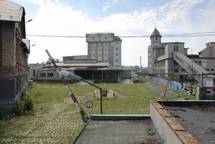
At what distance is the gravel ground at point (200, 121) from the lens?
18.6ft

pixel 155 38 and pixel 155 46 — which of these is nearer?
pixel 155 46

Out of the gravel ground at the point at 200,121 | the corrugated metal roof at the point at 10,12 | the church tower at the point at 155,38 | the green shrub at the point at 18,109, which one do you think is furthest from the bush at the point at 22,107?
the church tower at the point at 155,38

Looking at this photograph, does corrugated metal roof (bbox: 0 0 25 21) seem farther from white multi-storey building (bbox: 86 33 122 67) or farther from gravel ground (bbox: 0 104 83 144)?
white multi-storey building (bbox: 86 33 122 67)

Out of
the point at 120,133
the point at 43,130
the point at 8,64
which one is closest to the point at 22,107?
the point at 8,64

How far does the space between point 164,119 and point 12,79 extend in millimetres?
9805

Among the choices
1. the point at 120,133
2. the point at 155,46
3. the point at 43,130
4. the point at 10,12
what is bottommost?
the point at 43,130

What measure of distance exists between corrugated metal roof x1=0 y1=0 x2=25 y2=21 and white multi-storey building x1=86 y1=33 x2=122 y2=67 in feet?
331

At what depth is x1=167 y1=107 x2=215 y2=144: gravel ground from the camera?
5.66 m

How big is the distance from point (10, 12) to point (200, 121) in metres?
10.4

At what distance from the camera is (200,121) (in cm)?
716

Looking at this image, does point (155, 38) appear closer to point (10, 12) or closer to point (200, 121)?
point (10, 12)

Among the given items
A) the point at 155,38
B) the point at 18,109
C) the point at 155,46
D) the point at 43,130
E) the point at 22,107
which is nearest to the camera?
the point at 43,130

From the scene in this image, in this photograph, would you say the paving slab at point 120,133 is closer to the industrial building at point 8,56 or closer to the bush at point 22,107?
the bush at point 22,107

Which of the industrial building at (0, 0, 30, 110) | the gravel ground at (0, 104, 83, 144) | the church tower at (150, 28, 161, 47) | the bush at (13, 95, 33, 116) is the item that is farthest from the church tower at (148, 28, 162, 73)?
the gravel ground at (0, 104, 83, 144)
